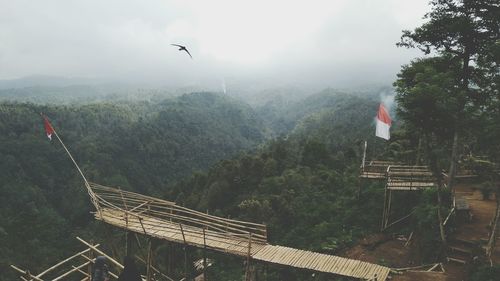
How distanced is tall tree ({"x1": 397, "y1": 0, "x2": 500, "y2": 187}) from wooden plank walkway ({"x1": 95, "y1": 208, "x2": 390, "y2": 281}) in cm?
614

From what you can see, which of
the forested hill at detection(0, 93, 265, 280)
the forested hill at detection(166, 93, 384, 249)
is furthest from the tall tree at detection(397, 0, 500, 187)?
the forested hill at detection(0, 93, 265, 280)

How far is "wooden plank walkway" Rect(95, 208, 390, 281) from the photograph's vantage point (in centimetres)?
1047

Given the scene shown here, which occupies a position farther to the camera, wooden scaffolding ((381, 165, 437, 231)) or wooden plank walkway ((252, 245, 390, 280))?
wooden scaffolding ((381, 165, 437, 231))

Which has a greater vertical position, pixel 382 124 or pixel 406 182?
pixel 382 124

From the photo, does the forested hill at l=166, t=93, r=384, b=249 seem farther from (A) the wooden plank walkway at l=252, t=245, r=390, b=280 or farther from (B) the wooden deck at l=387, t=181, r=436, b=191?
(A) the wooden plank walkway at l=252, t=245, r=390, b=280

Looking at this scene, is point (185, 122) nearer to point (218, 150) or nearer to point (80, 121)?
point (218, 150)

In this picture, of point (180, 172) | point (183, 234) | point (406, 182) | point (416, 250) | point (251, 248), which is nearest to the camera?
point (183, 234)

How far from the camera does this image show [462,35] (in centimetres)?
1485

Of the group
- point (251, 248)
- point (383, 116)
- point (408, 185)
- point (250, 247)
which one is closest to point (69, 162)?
point (383, 116)

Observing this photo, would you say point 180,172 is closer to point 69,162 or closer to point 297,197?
point 69,162

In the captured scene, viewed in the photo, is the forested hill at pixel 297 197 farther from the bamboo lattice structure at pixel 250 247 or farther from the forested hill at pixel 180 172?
the bamboo lattice structure at pixel 250 247

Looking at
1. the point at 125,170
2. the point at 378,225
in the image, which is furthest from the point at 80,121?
the point at 378,225

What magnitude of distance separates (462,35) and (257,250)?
10383mm

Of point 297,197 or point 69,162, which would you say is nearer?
point 297,197
